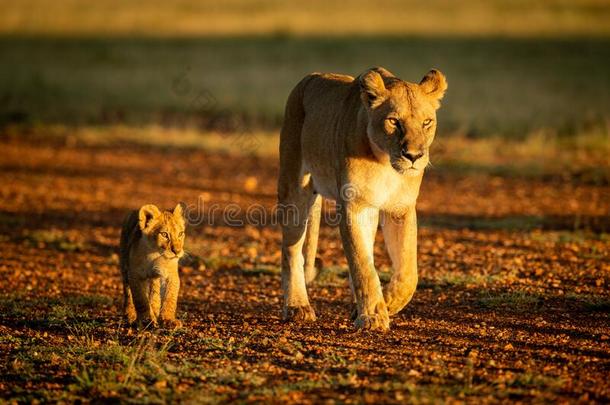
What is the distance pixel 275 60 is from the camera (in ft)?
117

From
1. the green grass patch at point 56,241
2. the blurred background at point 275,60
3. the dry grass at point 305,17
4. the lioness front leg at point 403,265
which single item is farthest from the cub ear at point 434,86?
the dry grass at point 305,17

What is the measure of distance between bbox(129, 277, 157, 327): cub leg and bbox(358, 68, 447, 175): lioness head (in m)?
2.11

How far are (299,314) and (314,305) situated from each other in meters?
0.81

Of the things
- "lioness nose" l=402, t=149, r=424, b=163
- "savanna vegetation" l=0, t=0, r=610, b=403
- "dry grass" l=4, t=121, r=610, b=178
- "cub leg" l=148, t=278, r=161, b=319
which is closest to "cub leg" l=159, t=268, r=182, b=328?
"cub leg" l=148, t=278, r=161, b=319

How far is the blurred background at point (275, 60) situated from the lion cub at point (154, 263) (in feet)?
33.1

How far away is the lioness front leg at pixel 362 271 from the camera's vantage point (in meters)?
6.82

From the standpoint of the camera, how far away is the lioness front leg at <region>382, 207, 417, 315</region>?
710 cm

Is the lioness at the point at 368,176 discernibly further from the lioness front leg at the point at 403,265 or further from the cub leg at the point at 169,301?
the cub leg at the point at 169,301

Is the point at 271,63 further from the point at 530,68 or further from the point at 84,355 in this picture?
the point at 84,355

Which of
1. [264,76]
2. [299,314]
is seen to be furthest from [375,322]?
[264,76]

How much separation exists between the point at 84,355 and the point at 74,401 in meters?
0.70

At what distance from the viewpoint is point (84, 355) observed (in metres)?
6.25

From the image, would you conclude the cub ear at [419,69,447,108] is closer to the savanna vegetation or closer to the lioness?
the lioness

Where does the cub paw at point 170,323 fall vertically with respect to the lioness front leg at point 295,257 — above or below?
below
